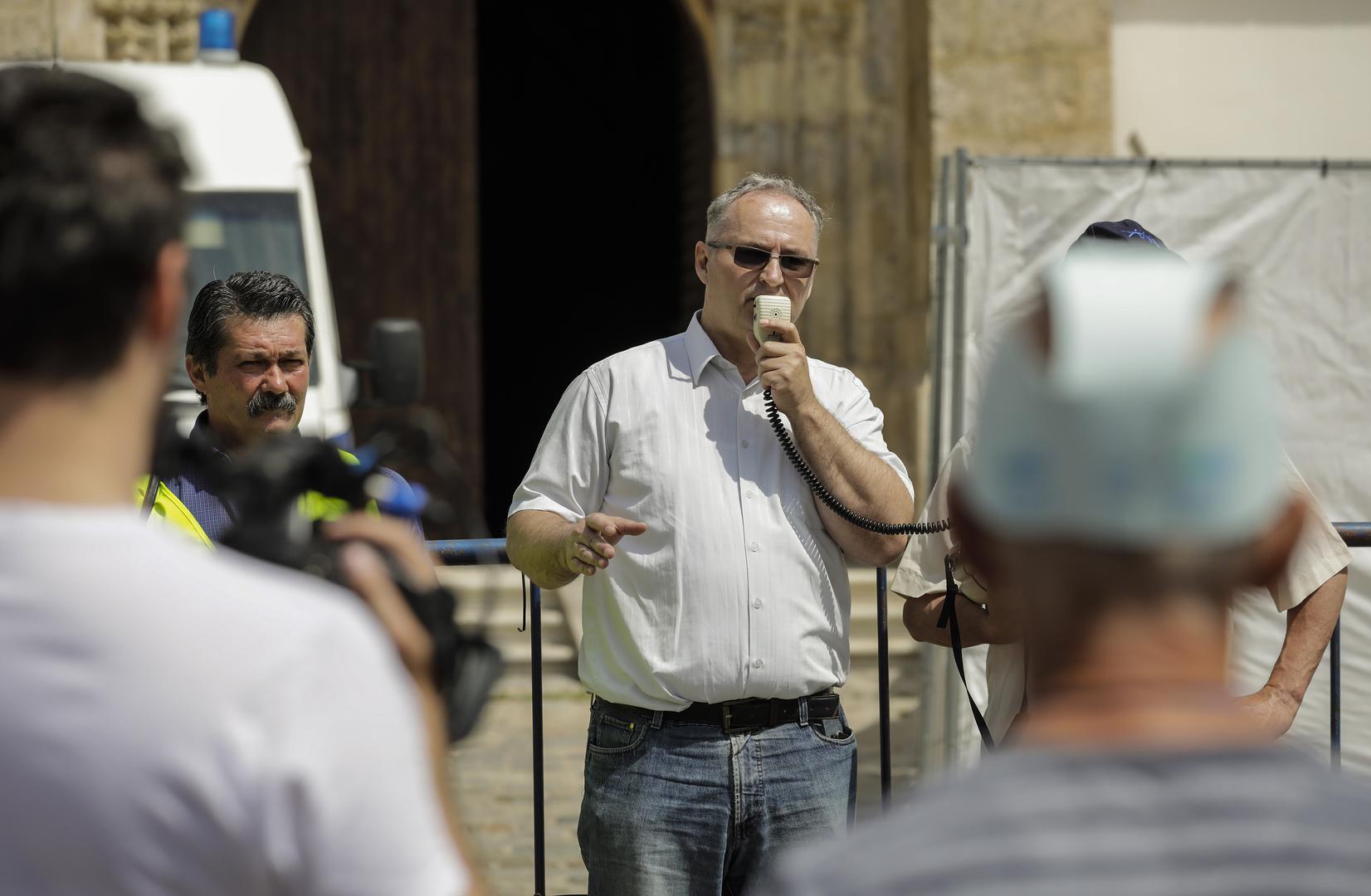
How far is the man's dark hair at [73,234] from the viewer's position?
133cm

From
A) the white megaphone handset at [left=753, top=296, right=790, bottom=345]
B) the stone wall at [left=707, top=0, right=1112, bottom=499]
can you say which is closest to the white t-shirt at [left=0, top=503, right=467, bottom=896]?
the white megaphone handset at [left=753, top=296, right=790, bottom=345]

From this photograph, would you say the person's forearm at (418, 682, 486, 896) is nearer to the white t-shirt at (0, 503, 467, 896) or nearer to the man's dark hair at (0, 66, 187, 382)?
the white t-shirt at (0, 503, 467, 896)

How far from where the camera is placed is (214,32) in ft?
22.4

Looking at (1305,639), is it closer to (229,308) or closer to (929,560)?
(929,560)

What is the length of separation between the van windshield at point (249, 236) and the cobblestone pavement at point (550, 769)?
82.6 inches

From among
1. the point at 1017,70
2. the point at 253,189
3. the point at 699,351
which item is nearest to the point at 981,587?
the point at 699,351

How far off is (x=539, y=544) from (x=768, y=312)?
2.37 ft

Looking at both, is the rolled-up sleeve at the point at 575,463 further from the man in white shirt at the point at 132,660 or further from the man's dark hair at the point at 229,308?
the man in white shirt at the point at 132,660

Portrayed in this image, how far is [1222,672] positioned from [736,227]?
Answer: 97.8 inches

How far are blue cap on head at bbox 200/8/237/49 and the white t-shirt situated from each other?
237 inches

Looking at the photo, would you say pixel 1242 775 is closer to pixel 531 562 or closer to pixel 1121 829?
pixel 1121 829

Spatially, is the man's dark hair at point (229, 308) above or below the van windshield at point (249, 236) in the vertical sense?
below

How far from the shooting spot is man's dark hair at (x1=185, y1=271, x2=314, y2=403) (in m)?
3.43

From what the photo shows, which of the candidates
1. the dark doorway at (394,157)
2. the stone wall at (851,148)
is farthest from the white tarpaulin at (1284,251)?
the dark doorway at (394,157)
